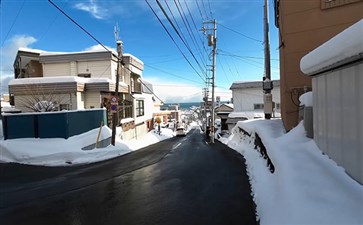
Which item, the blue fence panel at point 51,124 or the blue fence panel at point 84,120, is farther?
the blue fence panel at point 84,120

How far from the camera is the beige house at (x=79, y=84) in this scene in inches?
786

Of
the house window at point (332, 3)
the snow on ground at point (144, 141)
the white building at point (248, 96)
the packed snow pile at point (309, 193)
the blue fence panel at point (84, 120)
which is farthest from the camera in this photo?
the white building at point (248, 96)

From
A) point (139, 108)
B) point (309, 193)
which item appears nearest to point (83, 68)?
point (139, 108)

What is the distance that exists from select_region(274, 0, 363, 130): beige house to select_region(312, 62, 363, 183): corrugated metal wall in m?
4.71

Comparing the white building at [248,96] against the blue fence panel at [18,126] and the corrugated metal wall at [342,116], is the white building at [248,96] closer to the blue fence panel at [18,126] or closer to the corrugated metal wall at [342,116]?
the blue fence panel at [18,126]

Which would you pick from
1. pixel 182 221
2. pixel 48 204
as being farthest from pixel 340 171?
pixel 48 204

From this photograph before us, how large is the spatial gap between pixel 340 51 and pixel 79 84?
1922cm

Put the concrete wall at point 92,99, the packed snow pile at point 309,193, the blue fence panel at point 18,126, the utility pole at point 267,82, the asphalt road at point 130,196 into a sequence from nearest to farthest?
the packed snow pile at point 309,193 < the asphalt road at point 130,196 < the blue fence panel at point 18,126 < the utility pole at point 267,82 < the concrete wall at point 92,99

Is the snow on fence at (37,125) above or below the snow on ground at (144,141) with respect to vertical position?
above

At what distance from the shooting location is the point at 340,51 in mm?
3436

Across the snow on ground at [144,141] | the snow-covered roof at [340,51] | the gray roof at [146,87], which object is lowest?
the snow on ground at [144,141]

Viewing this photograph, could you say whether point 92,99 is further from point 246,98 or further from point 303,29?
point 246,98

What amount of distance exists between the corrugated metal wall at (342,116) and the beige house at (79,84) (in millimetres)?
15825

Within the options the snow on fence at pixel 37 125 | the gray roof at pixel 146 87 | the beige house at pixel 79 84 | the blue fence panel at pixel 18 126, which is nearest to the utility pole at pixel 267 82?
the snow on fence at pixel 37 125
